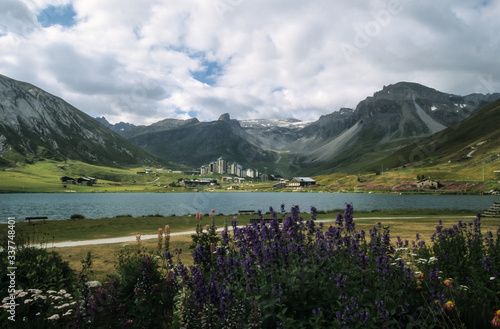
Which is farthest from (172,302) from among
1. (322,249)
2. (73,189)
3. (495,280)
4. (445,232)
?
(73,189)

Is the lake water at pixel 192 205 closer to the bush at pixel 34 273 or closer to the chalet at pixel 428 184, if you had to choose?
the chalet at pixel 428 184

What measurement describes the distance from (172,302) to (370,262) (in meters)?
5.47

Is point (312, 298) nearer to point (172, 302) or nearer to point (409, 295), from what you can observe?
point (409, 295)

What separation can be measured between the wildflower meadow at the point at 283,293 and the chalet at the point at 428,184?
151 metres

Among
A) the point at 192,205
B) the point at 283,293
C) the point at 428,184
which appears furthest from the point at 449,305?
the point at 428,184

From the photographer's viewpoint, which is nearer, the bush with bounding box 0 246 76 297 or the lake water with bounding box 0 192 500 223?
the bush with bounding box 0 246 76 297

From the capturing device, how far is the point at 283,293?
241 inches

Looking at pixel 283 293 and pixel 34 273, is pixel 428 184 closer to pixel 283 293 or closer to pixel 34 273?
pixel 283 293

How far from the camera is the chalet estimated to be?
13745 centimetres

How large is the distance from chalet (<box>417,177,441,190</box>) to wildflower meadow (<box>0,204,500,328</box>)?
150558 mm

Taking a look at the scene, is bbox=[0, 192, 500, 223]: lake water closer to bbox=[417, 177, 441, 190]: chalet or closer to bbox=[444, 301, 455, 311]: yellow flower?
bbox=[417, 177, 441, 190]: chalet

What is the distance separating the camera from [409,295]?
Result: 22.2 ft

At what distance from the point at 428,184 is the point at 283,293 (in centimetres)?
15753

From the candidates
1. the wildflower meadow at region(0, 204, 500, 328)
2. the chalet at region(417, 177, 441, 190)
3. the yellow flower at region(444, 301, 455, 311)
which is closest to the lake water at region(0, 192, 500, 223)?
the chalet at region(417, 177, 441, 190)
